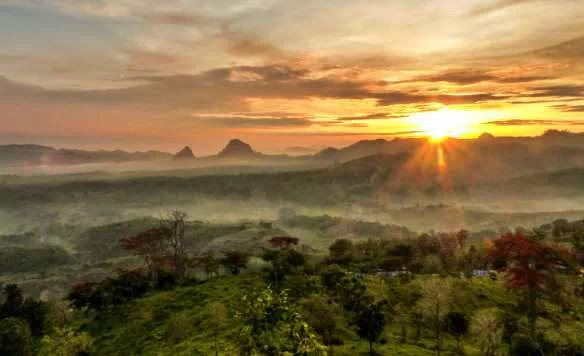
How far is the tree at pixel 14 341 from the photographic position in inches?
3814

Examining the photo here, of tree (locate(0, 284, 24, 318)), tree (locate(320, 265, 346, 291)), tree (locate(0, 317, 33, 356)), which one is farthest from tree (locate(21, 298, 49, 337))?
tree (locate(320, 265, 346, 291))

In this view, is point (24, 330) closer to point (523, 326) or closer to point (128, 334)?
point (128, 334)

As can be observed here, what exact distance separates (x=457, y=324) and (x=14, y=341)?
10452 centimetres

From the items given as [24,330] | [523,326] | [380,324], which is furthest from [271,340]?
[523,326]

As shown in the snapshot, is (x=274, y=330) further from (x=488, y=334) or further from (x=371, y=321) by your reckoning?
(x=488, y=334)

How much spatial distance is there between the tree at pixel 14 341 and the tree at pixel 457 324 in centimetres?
10148

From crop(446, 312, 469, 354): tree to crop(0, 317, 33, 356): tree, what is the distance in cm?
10148

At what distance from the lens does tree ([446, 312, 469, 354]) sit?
111 metres

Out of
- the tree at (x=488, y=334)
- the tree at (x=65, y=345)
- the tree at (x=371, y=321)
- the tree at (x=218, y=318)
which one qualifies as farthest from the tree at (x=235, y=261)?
the tree at (x=488, y=334)

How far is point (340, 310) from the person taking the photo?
112 meters

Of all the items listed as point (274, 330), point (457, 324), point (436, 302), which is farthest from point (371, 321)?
point (274, 330)

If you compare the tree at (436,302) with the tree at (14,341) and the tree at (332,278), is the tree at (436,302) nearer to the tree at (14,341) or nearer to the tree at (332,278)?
the tree at (332,278)

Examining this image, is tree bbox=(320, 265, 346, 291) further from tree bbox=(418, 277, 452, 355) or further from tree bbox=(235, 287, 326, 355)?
tree bbox=(235, 287, 326, 355)

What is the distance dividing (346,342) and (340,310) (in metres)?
11.9
